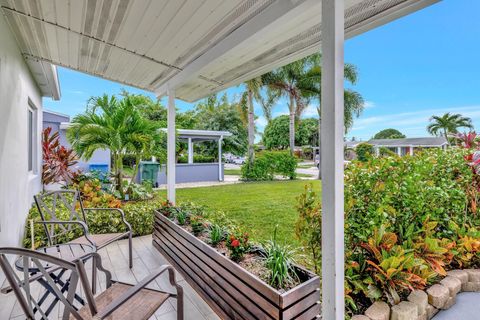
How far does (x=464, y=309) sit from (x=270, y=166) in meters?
11.0

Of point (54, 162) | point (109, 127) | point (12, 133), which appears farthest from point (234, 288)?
point (54, 162)

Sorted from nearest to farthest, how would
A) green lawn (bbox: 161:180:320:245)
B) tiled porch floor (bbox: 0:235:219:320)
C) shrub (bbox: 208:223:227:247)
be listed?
tiled porch floor (bbox: 0:235:219:320)
shrub (bbox: 208:223:227:247)
green lawn (bbox: 161:180:320:245)

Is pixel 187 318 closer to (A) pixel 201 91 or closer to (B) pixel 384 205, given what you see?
(B) pixel 384 205

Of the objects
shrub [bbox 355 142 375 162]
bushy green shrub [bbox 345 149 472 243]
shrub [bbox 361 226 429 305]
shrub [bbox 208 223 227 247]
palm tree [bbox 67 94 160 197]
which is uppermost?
palm tree [bbox 67 94 160 197]

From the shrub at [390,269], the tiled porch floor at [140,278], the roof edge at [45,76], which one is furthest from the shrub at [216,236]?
the roof edge at [45,76]

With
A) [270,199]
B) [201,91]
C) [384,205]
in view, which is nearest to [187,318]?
[384,205]

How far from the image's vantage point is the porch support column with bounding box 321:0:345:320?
1.65 metres

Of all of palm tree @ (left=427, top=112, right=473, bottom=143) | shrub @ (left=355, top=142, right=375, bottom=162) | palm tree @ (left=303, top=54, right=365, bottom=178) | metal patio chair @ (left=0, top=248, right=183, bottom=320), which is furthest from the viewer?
palm tree @ (left=427, top=112, right=473, bottom=143)

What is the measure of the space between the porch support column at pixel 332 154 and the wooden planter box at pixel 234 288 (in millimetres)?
155

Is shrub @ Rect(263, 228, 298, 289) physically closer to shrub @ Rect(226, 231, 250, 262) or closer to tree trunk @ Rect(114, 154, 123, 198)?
shrub @ Rect(226, 231, 250, 262)

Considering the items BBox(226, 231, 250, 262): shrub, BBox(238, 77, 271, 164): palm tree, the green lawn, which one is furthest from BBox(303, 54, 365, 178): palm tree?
BBox(226, 231, 250, 262): shrub

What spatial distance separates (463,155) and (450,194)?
88 centimetres

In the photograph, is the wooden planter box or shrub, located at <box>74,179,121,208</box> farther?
shrub, located at <box>74,179,121,208</box>

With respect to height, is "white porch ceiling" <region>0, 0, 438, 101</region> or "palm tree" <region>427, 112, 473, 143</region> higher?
"palm tree" <region>427, 112, 473, 143</region>
